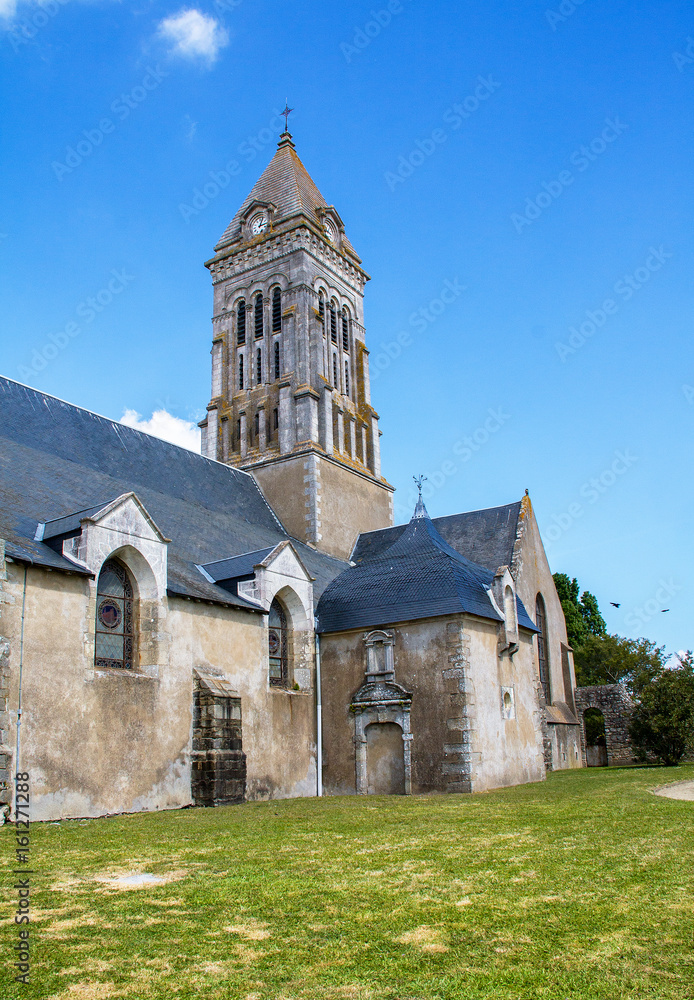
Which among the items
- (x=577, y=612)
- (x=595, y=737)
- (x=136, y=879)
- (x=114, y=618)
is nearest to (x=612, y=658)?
(x=577, y=612)

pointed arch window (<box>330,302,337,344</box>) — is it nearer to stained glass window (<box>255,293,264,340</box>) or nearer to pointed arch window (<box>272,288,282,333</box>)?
pointed arch window (<box>272,288,282,333</box>)

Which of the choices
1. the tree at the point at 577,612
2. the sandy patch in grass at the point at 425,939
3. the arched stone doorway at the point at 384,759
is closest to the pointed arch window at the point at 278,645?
the arched stone doorway at the point at 384,759

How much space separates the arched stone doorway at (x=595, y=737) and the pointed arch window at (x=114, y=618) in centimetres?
2075

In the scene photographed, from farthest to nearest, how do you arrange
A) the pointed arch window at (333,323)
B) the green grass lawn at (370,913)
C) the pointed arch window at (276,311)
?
the pointed arch window at (333,323), the pointed arch window at (276,311), the green grass lawn at (370,913)

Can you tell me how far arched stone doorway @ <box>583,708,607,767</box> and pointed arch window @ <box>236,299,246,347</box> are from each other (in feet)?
64.0

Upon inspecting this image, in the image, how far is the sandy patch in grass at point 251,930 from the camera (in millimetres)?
5250

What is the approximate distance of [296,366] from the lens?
2925 centimetres

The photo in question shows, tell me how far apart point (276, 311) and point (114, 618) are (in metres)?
18.0

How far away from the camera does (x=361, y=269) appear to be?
1334 inches

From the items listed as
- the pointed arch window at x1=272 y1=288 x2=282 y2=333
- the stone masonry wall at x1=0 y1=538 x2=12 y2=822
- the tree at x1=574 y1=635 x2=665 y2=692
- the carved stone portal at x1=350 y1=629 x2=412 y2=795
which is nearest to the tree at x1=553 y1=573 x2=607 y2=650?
the tree at x1=574 y1=635 x2=665 y2=692

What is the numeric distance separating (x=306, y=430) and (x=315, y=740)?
450 inches

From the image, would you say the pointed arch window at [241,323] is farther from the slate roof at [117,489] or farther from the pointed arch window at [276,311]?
the slate roof at [117,489]

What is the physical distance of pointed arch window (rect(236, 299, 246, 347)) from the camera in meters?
31.3

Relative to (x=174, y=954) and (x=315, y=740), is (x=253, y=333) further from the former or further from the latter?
(x=174, y=954)
